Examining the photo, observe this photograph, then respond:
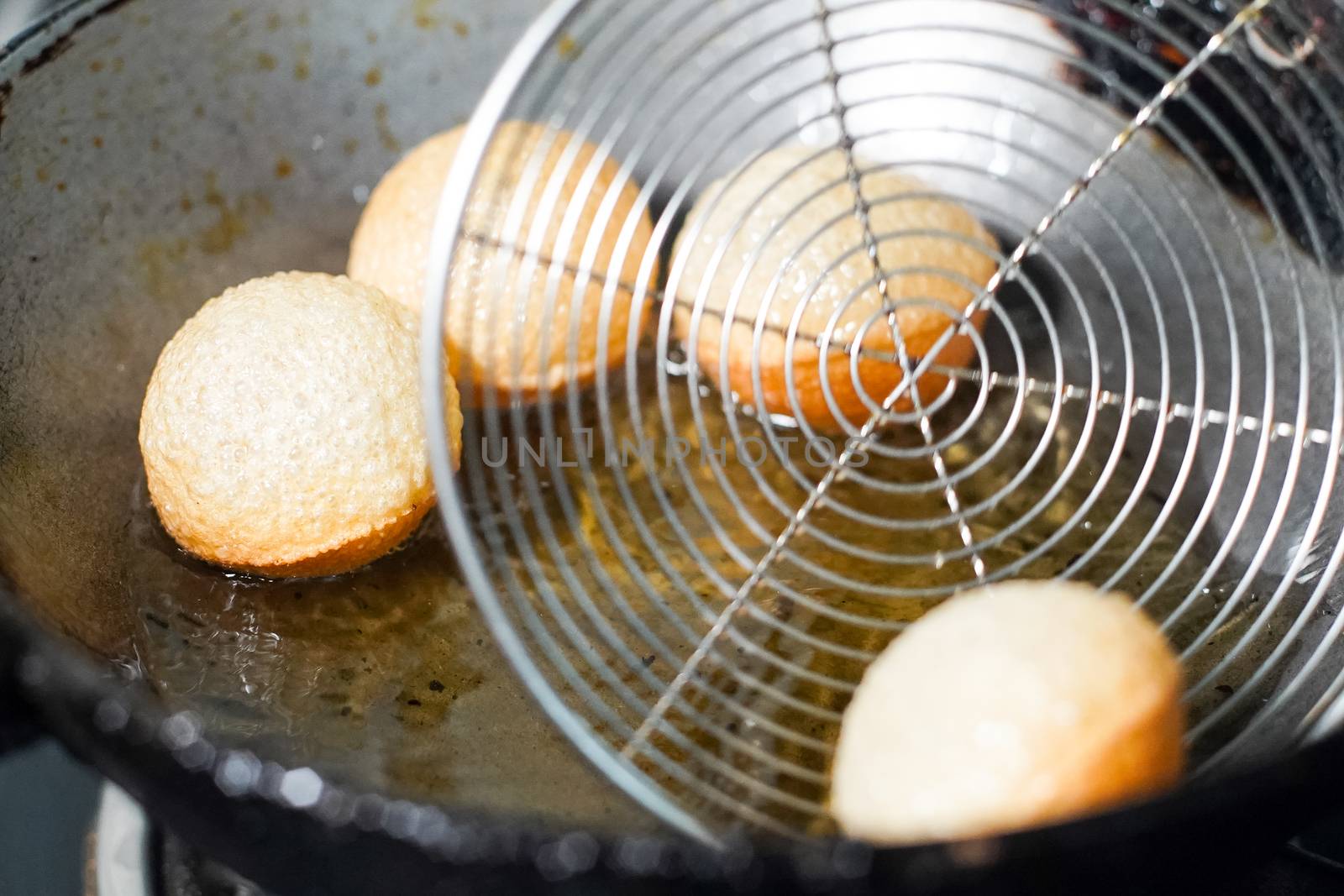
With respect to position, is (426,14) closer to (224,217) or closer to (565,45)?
(565,45)

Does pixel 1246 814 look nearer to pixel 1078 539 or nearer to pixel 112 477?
pixel 1078 539

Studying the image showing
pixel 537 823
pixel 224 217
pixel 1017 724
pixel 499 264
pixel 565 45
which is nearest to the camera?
pixel 537 823

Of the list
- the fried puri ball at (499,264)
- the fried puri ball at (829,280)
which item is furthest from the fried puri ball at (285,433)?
the fried puri ball at (829,280)

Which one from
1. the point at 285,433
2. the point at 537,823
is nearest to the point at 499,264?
the point at 285,433

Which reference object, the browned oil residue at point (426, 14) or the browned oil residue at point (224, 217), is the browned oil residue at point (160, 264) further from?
the browned oil residue at point (426, 14)

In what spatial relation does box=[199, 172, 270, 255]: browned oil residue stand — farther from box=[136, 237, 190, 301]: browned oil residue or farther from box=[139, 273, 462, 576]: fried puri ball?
box=[139, 273, 462, 576]: fried puri ball

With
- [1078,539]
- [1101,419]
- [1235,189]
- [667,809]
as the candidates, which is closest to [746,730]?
[667,809]
